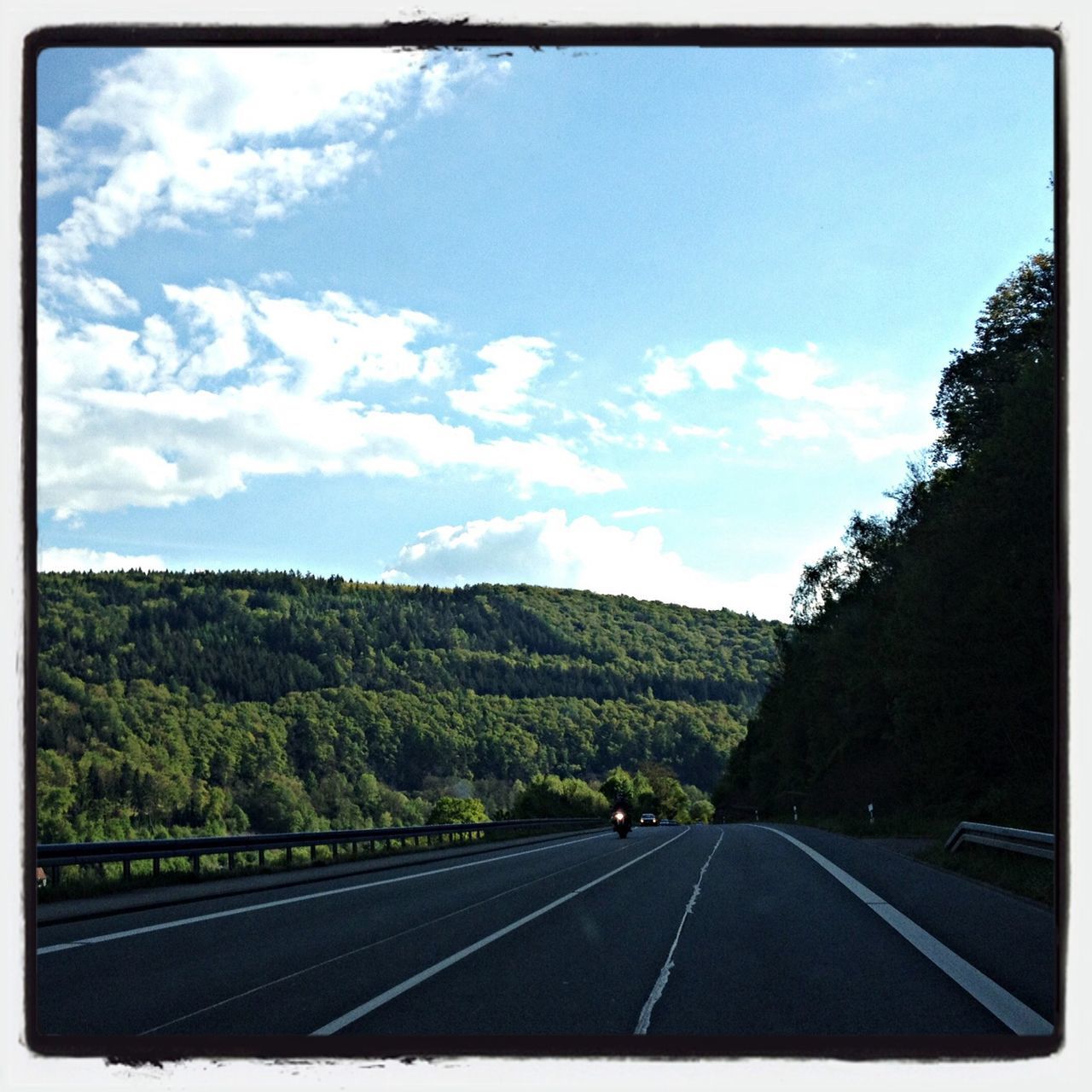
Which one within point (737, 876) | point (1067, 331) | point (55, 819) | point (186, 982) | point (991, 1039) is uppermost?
point (1067, 331)

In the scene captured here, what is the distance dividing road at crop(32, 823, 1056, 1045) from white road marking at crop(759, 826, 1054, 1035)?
0.03 m

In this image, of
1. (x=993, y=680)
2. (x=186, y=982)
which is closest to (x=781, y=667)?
(x=993, y=680)

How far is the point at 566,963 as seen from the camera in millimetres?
10383

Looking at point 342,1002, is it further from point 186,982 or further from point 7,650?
point 7,650

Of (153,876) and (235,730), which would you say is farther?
(235,730)

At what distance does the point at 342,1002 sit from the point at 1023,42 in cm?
720

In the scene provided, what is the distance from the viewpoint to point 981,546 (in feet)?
126

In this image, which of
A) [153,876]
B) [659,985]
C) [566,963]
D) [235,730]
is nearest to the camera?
[659,985]

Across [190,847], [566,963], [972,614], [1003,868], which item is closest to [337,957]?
[566,963]

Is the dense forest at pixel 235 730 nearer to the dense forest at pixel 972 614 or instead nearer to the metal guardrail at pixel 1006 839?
the dense forest at pixel 972 614

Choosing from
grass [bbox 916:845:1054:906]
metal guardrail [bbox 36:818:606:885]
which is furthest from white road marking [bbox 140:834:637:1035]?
grass [bbox 916:845:1054:906]

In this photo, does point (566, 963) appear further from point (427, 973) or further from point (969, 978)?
point (969, 978)

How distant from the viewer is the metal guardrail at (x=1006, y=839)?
55.7 ft

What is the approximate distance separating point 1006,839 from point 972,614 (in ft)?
58.6
